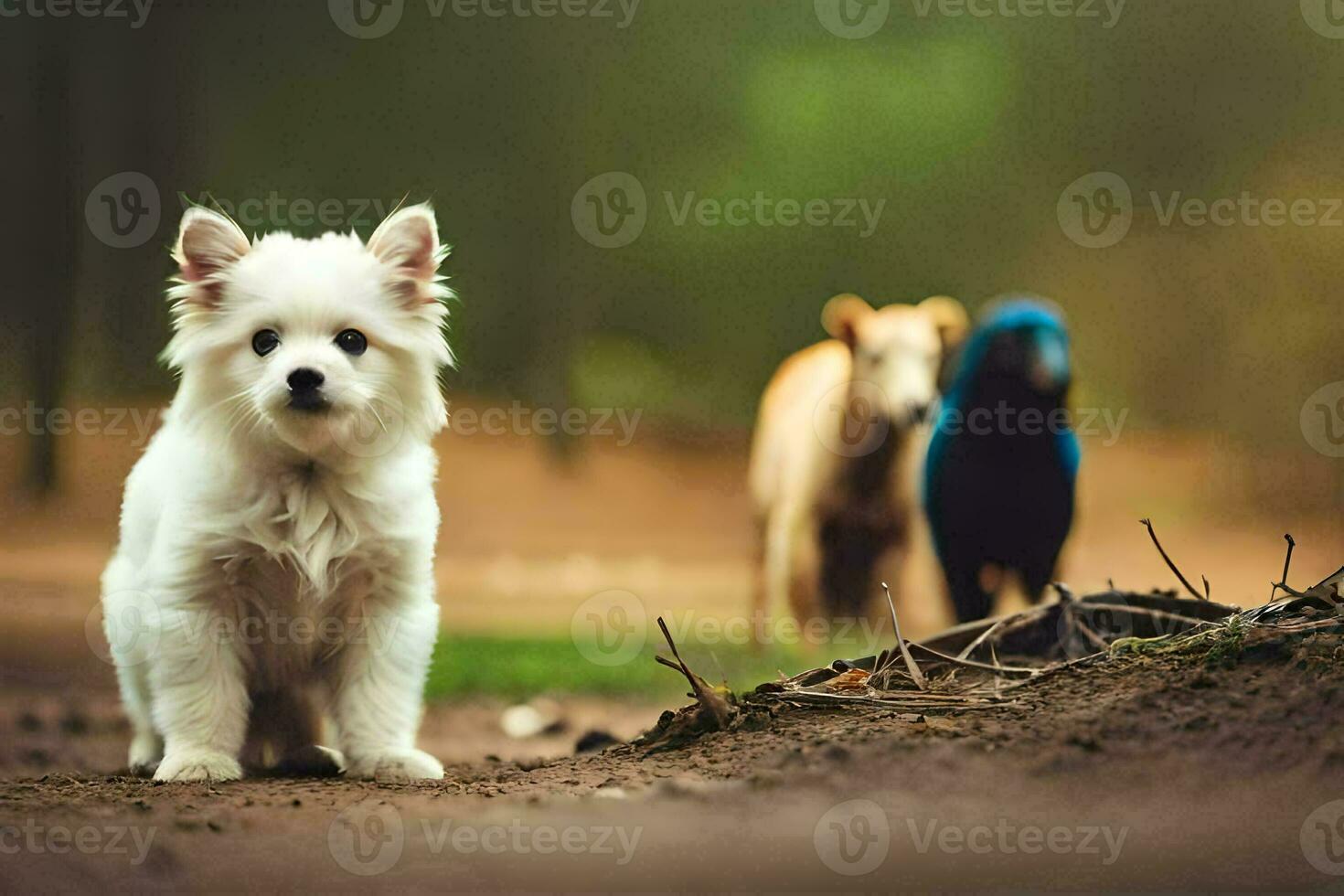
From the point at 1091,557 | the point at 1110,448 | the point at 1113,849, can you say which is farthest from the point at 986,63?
the point at 1113,849

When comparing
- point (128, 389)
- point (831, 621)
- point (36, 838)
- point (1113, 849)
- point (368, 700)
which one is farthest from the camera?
point (128, 389)

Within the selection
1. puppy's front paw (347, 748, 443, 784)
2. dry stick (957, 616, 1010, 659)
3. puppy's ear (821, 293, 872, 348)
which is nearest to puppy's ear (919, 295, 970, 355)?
puppy's ear (821, 293, 872, 348)

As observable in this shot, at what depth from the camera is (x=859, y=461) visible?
561 cm

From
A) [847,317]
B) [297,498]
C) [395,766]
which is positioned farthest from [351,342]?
[847,317]

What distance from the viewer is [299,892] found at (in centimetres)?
161

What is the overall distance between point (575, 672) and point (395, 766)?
340 cm

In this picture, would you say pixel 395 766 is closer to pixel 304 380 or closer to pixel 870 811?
pixel 304 380

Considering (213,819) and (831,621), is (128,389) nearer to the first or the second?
(831,621)

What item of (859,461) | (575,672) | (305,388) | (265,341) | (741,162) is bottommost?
(575,672)

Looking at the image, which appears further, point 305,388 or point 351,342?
point 351,342

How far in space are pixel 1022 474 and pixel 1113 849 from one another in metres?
3.51

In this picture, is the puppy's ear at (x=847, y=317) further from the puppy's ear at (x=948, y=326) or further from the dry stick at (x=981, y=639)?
the dry stick at (x=981, y=639)

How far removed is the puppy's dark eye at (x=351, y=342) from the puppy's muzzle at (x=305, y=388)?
0.16 metres

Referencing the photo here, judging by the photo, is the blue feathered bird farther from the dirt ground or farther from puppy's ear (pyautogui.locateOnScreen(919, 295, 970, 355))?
the dirt ground
